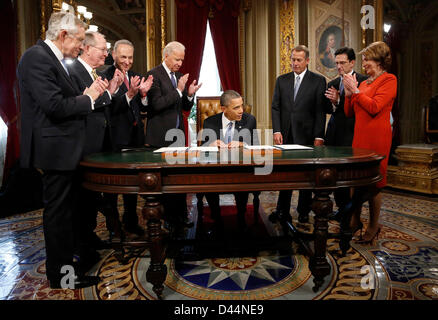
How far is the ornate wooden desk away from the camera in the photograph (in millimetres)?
1801

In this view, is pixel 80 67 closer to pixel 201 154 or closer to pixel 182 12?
pixel 201 154

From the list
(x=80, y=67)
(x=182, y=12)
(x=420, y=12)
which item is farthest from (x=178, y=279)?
(x=420, y=12)

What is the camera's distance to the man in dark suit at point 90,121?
243 centimetres

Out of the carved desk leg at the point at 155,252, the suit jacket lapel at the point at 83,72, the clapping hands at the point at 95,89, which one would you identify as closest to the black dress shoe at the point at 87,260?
the carved desk leg at the point at 155,252

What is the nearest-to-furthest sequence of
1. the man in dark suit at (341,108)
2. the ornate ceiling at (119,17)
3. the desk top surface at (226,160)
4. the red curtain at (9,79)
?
the desk top surface at (226,160) < the man in dark suit at (341,108) < the red curtain at (9,79) < the ornate ceiling at (119,17)

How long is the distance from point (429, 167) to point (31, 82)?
5.71 metres

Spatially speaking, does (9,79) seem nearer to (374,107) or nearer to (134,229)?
(134,229)

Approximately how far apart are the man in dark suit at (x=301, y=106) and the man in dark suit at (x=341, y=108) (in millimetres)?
139

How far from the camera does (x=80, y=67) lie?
249cm

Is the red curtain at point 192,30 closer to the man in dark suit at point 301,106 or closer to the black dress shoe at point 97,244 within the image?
the man in dark suit at point 301,106

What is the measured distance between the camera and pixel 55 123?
1990mm

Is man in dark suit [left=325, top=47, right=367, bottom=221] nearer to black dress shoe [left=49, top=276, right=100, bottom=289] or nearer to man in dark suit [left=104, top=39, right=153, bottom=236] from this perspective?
man in dark suit [left=104, top=39, right=153, bottom=236]

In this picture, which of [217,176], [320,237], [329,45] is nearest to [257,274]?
[320,237]

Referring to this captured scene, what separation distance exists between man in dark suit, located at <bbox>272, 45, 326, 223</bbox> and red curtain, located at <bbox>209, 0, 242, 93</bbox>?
149 inches
